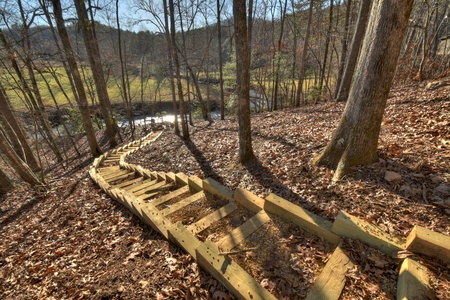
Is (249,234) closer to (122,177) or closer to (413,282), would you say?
(413,282)

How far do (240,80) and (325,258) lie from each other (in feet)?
11.1

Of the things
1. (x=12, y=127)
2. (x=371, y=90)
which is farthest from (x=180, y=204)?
(x=12, y=127)

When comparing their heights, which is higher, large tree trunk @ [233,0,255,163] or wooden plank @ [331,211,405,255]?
large tree trunk @ [233,0,255,163]

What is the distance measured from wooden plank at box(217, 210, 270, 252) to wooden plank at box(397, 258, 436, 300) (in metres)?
1.37

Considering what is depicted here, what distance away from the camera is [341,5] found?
44.7 feet

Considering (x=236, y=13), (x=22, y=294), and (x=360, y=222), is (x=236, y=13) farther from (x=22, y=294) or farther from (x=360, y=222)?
(x=22, y=294)

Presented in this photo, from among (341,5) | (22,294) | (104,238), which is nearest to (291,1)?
(341,5)

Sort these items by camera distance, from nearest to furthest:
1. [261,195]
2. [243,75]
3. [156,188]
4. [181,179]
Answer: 1. [261,195]
2. [243,75]
3. [181,179]
4. [156,188]

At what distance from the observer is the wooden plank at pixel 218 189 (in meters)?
3.33

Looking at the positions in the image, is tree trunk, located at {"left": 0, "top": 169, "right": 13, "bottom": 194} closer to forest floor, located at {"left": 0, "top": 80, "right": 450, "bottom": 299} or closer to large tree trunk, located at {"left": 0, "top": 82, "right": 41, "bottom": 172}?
forest floor, located at {"left": 0, "top": 80, "right": 450, "bottom": 299}

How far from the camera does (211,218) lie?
2.94 m

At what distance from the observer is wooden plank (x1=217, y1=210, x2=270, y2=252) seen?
2.41m

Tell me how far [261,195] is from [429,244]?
2195 millimetres

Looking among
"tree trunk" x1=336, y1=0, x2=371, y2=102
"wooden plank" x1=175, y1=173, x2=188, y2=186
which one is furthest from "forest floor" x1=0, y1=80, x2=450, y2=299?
"tree trunk" x1=336, y1=0, x2=371, y2=102
